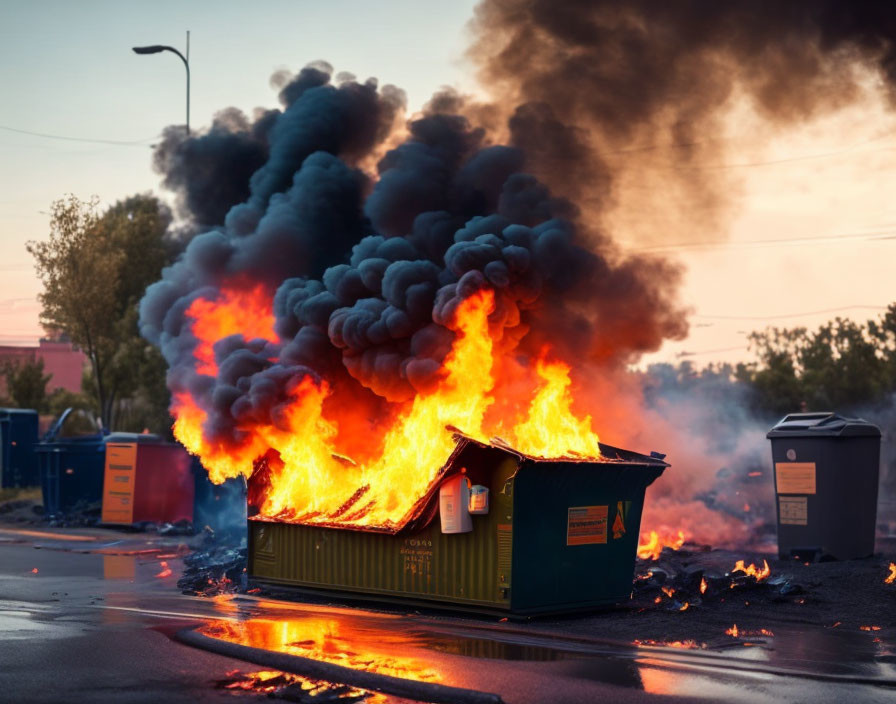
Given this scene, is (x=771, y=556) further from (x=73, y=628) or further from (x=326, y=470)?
(x=73, y=628)

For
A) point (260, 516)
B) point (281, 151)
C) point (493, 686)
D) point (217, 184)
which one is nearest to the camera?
point (493, 686)

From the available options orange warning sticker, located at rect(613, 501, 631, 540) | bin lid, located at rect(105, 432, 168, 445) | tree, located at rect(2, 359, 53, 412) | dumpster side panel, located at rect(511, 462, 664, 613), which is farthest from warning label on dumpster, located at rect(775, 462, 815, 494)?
tree, located at rect(2, 359, 53, 412)

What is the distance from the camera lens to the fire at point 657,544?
53.6 feet

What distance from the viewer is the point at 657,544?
1711 cm

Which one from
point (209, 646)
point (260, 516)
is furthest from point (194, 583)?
point (209, 646)

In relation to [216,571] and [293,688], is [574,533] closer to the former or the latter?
[293,688]

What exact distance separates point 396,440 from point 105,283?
2664 cm

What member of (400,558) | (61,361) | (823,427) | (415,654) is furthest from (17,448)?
(61,361)

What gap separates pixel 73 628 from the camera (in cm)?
1080

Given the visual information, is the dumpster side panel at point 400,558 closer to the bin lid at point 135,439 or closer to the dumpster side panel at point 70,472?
the bin lid at point 135,439

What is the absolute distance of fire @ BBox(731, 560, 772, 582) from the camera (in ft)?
43.4

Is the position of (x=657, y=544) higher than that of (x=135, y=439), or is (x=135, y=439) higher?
(x=135, y=439)

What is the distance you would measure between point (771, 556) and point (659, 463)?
4.62 metres

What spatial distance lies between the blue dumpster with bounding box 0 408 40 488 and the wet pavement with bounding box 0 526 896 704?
1970 centimetres
